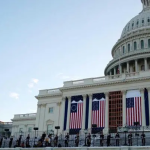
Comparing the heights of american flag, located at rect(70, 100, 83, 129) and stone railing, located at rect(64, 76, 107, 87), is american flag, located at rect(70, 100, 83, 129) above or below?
below

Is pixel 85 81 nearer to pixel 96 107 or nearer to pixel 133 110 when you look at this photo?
pixel 96 107

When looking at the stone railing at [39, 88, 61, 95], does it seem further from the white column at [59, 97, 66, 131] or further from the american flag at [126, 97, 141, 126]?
the american flag at [126, 97, 141, 126]

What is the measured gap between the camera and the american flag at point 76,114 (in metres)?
50.8

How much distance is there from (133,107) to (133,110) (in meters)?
0.53

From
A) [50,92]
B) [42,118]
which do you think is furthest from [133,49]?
[42,118]

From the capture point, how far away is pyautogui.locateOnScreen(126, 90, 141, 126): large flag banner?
45875 millimetres

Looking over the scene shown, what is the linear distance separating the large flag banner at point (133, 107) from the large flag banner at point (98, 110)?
14.9ft

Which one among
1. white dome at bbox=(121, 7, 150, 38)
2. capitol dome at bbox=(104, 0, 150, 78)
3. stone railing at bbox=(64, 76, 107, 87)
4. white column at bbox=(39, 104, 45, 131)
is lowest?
white column at bbox=(39, 104, 45, 131)

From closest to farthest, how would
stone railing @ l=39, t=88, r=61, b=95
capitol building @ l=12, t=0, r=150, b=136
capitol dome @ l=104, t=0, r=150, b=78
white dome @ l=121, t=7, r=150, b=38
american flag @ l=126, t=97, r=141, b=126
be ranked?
1. american flag @ l=126, t=97, r=141, b=126
2. capitol building @ l=12, t=0, r=150, b=136
3. stone railing @ l=39, t=88, r=61, b=95
4. capitol dome @ l=104, t=0, r=150, b=78
5. white dome @ l=121, t=7, r=150, b=38

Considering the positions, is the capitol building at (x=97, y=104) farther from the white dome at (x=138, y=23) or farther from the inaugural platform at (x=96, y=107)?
the white dome at (x=138, y=23)

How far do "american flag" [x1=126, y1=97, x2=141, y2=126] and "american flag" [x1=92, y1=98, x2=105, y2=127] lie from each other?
4.56 m

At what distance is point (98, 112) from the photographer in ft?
163

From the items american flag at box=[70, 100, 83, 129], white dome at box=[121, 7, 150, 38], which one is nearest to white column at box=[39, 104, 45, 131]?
american flag at box=[70, 100, 83, 129]

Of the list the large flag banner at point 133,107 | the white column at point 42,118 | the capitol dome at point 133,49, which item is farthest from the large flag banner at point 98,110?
the capitol dome at point 133,49
